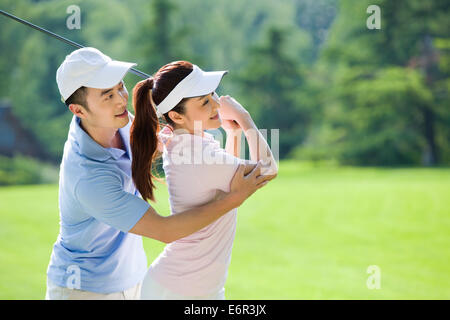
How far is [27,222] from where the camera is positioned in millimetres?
10773

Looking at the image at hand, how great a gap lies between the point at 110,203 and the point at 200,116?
1.18 ft

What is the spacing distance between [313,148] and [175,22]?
778 centimetres

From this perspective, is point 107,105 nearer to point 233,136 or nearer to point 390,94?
point 233,136

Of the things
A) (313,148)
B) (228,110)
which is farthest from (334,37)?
(228,110)

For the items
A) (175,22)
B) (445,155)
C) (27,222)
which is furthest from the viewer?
(175,22)

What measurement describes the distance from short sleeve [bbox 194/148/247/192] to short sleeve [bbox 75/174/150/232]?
0.62ft

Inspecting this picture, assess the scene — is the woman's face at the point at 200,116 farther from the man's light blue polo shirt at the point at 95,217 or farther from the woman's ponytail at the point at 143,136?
the man's light blue polo shirt at the point at 95,217

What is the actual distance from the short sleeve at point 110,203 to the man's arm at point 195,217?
27 millimetres

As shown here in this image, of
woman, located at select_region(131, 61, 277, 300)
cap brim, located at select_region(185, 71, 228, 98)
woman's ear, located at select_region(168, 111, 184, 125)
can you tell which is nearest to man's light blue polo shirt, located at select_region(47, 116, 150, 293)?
woman, located at select_region(131, 61, 277, 300)

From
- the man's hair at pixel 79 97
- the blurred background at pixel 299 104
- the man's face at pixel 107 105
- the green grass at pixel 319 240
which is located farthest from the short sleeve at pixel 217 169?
the blurred background at pixel 299 104

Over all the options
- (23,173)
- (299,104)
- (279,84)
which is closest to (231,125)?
(23,173)

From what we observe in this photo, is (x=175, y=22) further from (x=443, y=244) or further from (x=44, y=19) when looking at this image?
(x=443, y=244)

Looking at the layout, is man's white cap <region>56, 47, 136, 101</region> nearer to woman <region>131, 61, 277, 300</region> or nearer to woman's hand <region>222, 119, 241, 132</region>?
woman <region>131, 61, 277, 300</region>
